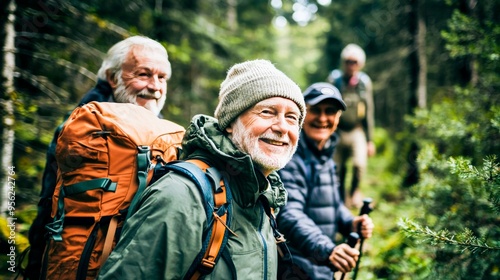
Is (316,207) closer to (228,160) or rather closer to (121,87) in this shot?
(228,160)

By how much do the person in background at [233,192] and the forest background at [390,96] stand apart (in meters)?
1.19

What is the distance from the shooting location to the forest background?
3.38m

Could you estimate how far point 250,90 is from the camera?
216 centimetres

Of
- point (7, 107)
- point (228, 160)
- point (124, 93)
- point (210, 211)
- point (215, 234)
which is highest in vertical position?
point (124, 93)

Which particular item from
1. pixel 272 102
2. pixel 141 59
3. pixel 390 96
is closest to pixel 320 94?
pixel 272 102

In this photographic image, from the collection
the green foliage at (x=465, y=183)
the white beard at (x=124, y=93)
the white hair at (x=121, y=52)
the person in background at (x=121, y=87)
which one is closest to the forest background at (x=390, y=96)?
the green foliage at (x=465, y=183)

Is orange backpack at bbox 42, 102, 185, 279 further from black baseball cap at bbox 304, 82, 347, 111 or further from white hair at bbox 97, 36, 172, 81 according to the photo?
black baseball cap at bbox 304, 82, 347, 111

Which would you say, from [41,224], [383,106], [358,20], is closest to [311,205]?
[41,224]

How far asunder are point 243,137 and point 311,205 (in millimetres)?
1359

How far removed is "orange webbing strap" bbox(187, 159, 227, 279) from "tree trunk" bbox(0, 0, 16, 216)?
324cm

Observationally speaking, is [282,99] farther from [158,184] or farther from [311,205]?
[311,205]

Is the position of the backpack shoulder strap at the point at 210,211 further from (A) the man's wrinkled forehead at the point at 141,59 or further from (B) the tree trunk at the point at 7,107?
(B) the tree trunk at the point at 7,107

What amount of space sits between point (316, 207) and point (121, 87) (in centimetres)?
211

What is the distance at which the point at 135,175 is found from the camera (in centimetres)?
199
